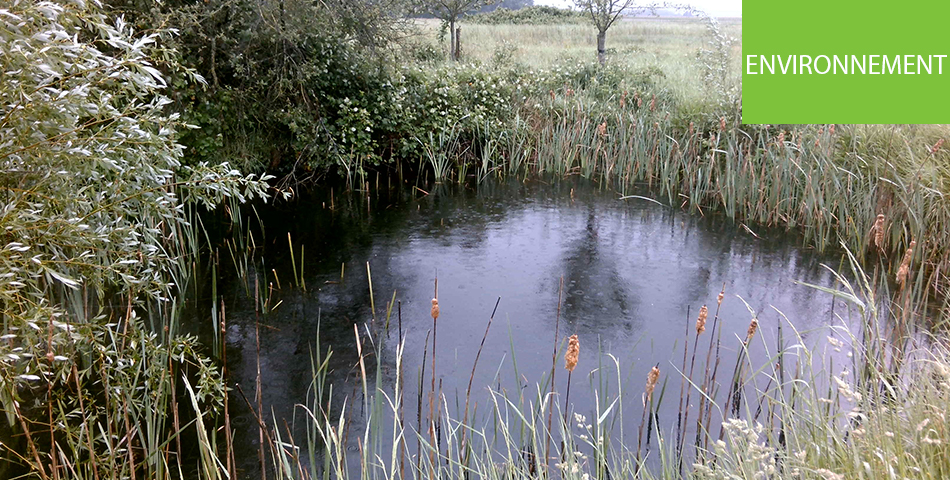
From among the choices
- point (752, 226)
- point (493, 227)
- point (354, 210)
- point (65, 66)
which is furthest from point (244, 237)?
point (752, 226)

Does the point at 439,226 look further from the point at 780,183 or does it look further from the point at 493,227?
the point at 780,183

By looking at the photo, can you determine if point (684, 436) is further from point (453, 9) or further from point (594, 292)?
point (453, 9)

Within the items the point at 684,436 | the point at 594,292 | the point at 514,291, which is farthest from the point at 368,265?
the point at 684,436

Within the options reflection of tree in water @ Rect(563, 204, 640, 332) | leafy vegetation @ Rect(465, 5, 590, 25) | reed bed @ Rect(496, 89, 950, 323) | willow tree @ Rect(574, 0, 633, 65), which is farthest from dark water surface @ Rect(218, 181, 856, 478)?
leafy vegetation @ Rect(465, 5, 590, 25)

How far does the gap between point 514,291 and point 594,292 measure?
59 centimetres

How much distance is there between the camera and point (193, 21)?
6531 millimetres

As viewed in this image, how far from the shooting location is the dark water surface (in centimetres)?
394

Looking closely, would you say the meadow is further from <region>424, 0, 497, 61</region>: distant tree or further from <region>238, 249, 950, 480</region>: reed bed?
<region>424, 0, 497, 61</region>: distant tree

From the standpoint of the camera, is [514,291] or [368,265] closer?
[368,265]

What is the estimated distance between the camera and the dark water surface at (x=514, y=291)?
3939mm

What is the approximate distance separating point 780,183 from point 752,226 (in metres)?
0.47

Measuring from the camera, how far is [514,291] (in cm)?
521

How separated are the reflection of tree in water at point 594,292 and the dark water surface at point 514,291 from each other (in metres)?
0.02

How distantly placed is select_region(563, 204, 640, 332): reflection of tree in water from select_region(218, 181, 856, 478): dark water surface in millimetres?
17
